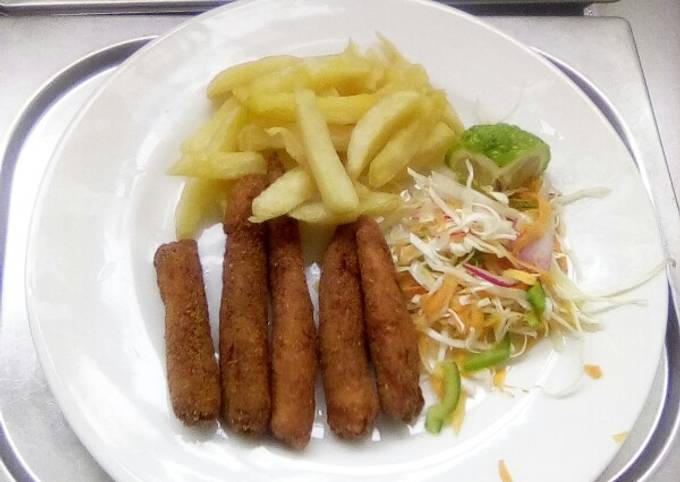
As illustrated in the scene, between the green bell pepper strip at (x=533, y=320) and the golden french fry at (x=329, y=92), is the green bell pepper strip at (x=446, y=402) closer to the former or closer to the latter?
the green bell pepper strip at (x=533, y=320)

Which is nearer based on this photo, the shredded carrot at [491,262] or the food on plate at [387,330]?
the food on plate at [387,330]

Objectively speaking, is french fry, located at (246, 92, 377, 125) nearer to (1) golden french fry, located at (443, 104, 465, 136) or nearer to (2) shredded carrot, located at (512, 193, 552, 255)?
(1) golden french fry, located at (443, 104, 465, 136)

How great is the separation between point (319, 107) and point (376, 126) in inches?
5.4

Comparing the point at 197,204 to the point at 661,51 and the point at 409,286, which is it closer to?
the point at 409,286

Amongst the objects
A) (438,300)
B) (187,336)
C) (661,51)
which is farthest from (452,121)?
(661,51)

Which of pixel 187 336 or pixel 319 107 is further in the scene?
pixel 319 107

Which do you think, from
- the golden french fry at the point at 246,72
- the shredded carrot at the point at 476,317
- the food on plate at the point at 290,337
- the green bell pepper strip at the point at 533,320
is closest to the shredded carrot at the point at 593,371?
the green bell pepper strip at the point at 533,320

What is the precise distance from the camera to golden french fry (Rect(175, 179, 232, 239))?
1.68 m

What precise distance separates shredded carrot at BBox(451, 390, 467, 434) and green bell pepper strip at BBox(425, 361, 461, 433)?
1cm

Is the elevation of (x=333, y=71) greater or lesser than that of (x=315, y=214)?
greater

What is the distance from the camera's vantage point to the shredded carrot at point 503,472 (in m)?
1.45

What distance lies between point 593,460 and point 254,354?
27.7 inches

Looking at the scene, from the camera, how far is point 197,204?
169 cm

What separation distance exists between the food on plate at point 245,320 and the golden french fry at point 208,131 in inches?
5.2
